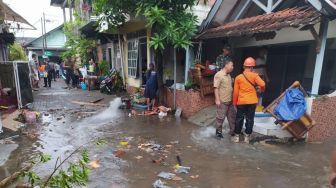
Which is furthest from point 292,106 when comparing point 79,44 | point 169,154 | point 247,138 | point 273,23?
point 79,44

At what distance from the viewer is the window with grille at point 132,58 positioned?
13041 millimetres

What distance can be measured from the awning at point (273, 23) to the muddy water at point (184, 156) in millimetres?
2495

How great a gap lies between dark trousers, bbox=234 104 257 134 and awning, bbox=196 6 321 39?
171 centimetres

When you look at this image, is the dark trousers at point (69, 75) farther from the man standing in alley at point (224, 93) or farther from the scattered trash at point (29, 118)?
the man standing in alley at point (224, 93)

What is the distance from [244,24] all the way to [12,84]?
7769 mm

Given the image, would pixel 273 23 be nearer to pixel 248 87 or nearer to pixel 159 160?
pixel 248 87

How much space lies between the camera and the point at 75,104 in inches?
454

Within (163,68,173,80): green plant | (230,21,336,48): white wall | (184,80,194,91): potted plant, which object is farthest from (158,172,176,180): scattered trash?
(163,68,173,80): green plant

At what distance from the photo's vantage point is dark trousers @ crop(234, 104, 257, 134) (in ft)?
20.2

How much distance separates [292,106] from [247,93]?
942 mm

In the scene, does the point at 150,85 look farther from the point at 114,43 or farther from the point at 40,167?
the point at 114,43

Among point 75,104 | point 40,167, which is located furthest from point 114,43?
point 40,167

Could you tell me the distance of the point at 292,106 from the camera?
600cm

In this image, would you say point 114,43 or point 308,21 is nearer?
point 308,21
